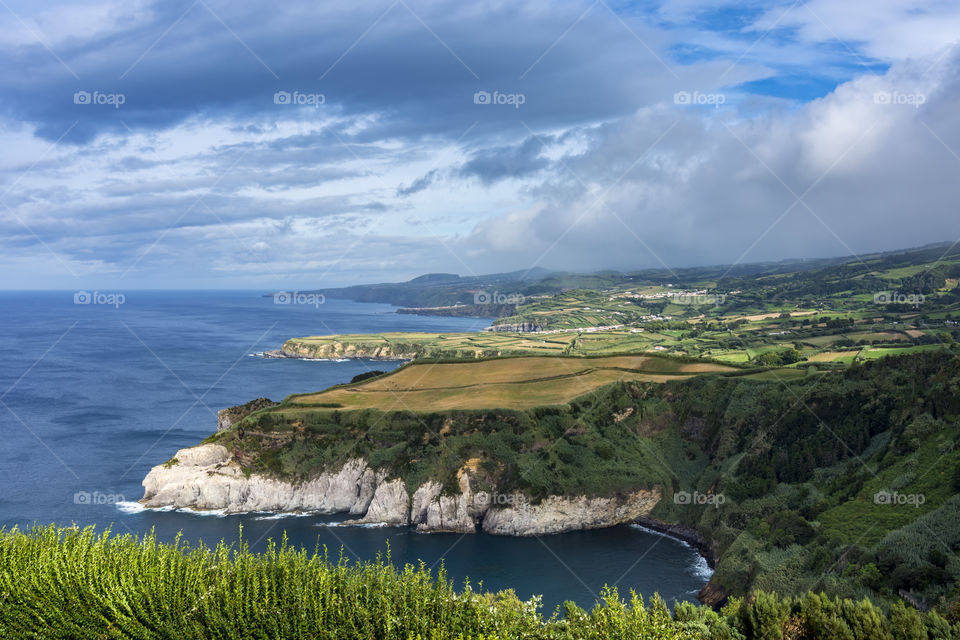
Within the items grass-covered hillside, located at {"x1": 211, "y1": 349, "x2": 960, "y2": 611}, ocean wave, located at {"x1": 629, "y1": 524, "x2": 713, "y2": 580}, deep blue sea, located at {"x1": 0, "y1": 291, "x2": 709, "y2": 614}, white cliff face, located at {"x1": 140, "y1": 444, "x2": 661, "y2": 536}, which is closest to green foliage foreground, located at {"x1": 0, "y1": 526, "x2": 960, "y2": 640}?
grass-covered hillside, located at {"x1": 211, "y1": 349, "x2": 960, "y2": 611}

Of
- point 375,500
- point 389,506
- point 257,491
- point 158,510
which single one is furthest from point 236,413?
point 389,506

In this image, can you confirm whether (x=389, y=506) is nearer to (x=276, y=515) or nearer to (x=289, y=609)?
(x=276, y=515)

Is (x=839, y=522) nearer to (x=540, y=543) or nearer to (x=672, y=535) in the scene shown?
(x=672, y=535)

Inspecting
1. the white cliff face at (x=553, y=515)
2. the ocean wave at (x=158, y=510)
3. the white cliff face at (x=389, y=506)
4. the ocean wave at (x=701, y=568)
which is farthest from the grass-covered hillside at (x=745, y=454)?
the ocean wave at (x=158, y=510)

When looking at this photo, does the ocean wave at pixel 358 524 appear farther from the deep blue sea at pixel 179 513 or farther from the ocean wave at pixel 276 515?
the ocean wave at pixel 276 515

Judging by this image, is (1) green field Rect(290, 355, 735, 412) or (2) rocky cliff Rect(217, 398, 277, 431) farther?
(2) rocky cliff Rect(217, 398, 277, 431)

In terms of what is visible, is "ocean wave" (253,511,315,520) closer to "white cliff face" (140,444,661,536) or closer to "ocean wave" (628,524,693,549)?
"white cliff face" (140,444,661,536)

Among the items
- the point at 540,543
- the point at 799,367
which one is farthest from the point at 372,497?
the point at 799,367
